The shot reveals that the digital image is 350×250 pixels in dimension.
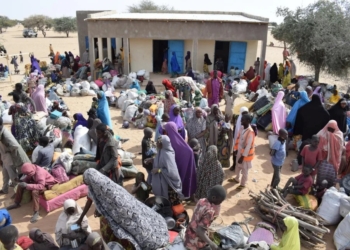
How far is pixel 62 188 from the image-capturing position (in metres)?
5.69

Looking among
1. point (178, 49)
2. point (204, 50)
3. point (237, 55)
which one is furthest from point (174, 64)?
point (237, 55)

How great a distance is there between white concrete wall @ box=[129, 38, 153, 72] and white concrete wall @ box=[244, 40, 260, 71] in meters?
5.08

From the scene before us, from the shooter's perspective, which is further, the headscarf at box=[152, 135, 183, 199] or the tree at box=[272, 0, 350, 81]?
the tree at box=[272, 0, 350, 81]

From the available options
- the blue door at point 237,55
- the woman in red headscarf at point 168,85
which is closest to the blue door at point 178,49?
the blue door at point 237,55

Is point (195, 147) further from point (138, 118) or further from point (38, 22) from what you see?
point (38, 22)

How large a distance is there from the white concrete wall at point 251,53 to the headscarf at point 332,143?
37.2ft

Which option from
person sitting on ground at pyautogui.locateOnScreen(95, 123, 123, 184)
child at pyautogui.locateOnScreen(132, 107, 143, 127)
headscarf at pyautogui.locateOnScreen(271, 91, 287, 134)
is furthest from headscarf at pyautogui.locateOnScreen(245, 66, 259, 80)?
person sitting on ground at pyautogui.locateOnScreen(95, 123, 123, 184)

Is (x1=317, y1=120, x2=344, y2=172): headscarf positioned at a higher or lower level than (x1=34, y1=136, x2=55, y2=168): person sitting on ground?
higher

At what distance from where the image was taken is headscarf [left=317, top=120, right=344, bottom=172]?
238 inches

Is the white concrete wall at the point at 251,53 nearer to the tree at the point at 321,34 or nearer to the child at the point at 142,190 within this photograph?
the tree at the point at 321,34

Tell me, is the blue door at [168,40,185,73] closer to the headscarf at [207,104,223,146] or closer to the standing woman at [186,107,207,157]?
the standing woman at [186,107,207,157]

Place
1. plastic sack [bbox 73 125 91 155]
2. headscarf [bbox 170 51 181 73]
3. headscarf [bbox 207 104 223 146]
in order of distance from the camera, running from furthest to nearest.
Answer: headscarf [bbox 170 51 181 73]
plastic sack [bbox 73 125 91 155]
headscarf [bbox 207 104 223 146]

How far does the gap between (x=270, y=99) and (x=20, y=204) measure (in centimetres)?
742

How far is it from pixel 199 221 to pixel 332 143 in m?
3.76
